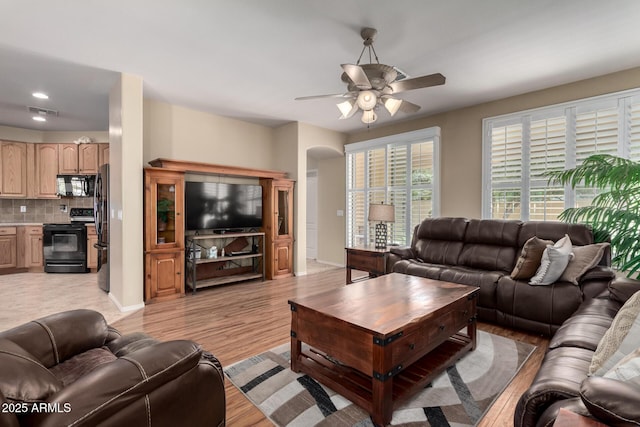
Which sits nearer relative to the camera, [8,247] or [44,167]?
[8,247]

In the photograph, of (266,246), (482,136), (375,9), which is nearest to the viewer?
(375,9)

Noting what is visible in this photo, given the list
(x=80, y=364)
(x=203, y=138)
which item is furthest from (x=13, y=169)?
(x=80, y=364)

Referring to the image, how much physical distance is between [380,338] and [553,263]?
217cm

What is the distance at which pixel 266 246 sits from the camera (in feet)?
18.0

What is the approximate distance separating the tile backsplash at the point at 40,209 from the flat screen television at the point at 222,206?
3325mm

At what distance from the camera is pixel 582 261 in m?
2.88

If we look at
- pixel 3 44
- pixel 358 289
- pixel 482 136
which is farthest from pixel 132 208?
pixel 482 136

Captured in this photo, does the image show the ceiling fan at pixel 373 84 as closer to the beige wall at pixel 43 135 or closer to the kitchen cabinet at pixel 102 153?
the kitchen cabinet at pixel 102 153

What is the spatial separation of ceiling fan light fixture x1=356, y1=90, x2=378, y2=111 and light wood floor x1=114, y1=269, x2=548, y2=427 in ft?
7.41

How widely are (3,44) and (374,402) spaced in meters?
4.42

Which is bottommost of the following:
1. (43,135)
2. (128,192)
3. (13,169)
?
(128,192)

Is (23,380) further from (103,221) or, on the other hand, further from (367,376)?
(103,221)

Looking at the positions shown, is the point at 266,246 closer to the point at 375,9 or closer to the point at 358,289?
the point at 358,289

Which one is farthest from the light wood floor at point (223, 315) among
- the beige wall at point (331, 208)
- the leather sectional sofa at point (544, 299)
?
the beige wall at point (331, 208)
